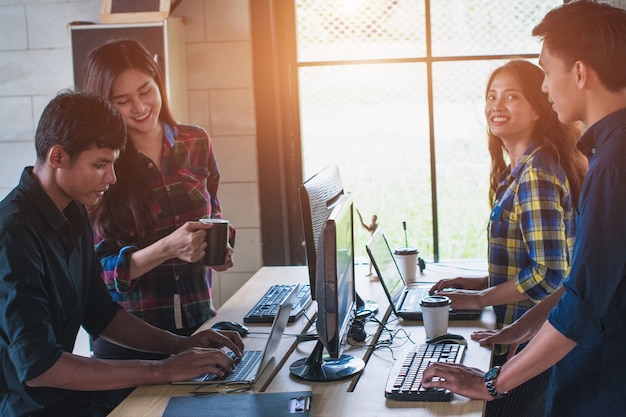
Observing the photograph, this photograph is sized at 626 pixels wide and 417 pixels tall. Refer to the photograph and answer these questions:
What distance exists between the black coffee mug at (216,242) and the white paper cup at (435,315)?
0.58 metres

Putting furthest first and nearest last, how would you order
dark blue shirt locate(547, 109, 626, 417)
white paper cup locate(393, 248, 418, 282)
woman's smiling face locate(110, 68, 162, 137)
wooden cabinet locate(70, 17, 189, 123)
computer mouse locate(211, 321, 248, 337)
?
wooden cabinet locate(70, 17, 189, 123)
white paper cup locate(393, 248, 418, 282)
woman's smiling face locate(110, 68, 162, 137)
computer mouse locate(211, 321, 248, 337)
dark blue shirt locate(547, 109, 626, 417)

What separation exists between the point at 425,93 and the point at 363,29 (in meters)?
0.43

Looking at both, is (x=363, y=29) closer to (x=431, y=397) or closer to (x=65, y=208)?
(x=65, y=208)

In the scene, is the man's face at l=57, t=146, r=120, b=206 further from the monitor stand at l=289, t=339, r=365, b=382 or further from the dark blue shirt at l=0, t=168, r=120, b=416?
the monitor stand at l=289, t=339, r=365, b=382

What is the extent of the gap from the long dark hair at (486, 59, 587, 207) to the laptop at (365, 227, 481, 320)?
1.59 feet

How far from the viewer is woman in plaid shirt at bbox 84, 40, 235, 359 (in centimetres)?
229

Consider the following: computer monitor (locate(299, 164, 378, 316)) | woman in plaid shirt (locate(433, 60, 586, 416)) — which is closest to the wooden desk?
woman in plaid shirt (locate(433, 60, 586, 416))

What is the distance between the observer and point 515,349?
211 cm

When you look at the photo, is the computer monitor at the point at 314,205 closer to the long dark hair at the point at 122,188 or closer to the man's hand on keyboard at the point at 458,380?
the man's hand on keyboard at the point at 458,380

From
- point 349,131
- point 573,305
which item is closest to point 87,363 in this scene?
point 573,305

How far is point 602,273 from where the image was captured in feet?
4.68

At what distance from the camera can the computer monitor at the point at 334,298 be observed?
5.29ft

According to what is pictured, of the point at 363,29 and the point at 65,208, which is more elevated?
the point at 363,29

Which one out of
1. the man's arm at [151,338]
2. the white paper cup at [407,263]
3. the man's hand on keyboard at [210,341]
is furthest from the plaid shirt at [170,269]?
the white paper cup at [407,263]
